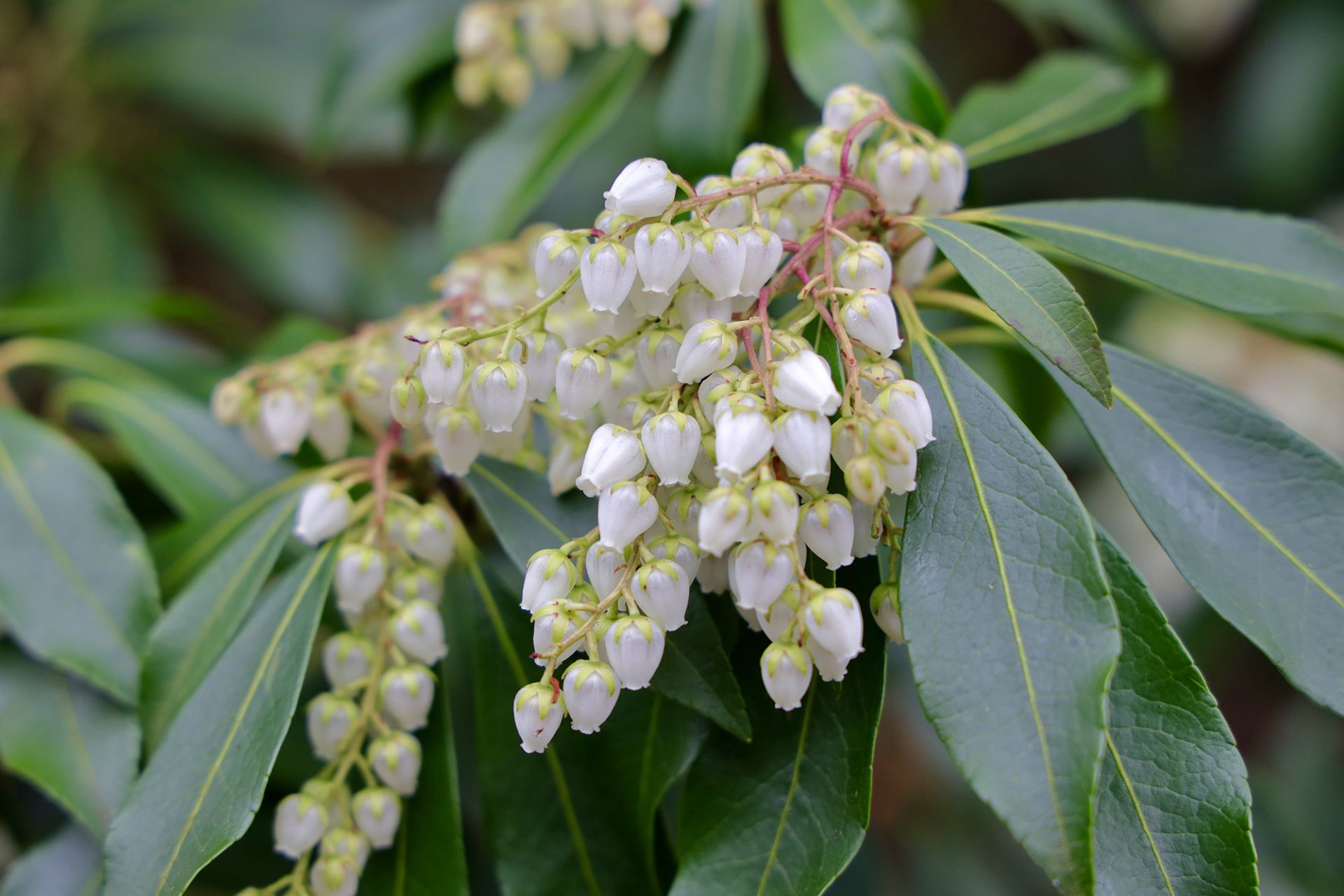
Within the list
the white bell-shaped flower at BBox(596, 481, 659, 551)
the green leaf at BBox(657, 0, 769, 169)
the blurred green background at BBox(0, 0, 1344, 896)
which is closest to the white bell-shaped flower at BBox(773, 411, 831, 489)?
the white bell-shaped flower at BBox(596, 481, 659, 551)

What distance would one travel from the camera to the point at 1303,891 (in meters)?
1.87

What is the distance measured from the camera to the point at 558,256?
2.57ft

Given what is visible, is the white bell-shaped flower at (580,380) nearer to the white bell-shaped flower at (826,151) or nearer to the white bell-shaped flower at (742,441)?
the white bell-shaped flower at (742,441)

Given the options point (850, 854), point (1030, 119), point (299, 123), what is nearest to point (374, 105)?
point (299, 123)

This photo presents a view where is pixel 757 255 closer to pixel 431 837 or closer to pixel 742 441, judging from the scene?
pixel 742 441

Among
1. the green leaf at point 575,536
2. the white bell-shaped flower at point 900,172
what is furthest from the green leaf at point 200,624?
the white bell-shaped flower at point 900,172

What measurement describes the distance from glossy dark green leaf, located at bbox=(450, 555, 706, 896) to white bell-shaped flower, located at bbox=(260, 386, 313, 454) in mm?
222

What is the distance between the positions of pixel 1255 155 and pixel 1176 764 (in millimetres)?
1987

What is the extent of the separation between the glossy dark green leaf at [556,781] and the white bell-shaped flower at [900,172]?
495 millimetres

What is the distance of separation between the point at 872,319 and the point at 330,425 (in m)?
0.60

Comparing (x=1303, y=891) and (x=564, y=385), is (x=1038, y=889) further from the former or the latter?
(x=564, y=385)

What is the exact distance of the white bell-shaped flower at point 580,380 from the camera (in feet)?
2.55

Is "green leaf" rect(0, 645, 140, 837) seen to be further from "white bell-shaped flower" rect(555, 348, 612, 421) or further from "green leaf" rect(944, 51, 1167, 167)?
"green leaf" rect(944, 51, 1167, 167)

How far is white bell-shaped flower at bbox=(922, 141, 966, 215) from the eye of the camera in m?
0.88
